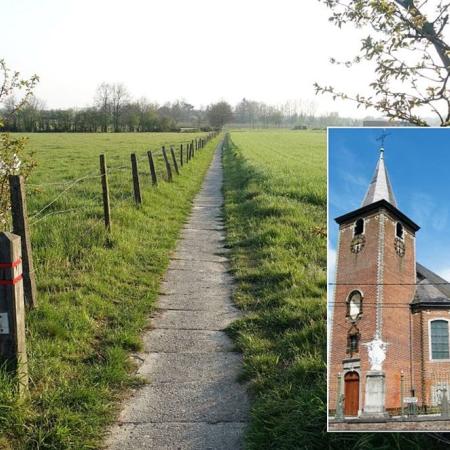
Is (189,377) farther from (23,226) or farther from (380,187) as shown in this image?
(380,187)

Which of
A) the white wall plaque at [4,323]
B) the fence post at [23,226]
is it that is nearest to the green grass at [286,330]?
the white wall plaque at [4,323]

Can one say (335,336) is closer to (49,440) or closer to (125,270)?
(49,440)

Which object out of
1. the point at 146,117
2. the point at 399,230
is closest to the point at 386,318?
the point at 399,230

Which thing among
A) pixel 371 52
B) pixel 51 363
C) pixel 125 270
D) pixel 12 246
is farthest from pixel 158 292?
pixel 371 52

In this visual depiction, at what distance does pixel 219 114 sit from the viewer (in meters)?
120

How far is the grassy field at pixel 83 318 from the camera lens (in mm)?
3734

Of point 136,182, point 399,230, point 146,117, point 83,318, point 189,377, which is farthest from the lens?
point 146,117

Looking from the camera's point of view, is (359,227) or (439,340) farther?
(359,227)

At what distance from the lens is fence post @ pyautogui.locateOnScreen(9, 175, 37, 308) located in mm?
5574

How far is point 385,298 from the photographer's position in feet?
7.13

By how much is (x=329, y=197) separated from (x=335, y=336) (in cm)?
63

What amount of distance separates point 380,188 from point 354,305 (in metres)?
0.51

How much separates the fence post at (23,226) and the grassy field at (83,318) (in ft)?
0.55

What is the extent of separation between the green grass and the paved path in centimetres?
18
